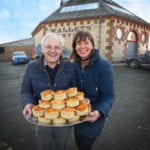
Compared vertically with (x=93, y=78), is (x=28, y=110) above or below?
below

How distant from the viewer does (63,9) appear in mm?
23781

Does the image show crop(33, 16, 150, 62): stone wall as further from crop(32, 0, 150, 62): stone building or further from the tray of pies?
the tray of pies

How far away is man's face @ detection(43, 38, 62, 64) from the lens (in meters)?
2.70

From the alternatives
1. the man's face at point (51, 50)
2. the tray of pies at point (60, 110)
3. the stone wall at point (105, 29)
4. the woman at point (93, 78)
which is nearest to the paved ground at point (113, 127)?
the woman at point (93, 78)

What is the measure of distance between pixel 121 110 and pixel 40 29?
2090 cm

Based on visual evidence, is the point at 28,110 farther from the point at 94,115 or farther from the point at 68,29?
the point at 68,29

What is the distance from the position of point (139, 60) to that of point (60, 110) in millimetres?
15186

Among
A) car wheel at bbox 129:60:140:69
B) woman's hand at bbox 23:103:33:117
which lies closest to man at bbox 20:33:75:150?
woman's hand at bbox 23:103:33:117

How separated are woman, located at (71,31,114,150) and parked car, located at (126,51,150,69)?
1432 centimetres

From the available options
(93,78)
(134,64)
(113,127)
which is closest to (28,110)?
(93,78)

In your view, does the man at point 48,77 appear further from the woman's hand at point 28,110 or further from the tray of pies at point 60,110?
the tray of pies at point 60,110

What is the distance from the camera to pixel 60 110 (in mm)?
2523

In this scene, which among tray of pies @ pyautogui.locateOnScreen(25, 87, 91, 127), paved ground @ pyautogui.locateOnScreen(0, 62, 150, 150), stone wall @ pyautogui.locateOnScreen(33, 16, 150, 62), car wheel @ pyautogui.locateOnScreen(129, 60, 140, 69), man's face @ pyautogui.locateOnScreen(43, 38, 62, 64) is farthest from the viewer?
stone wall @ pyautogui.locateOnScreen(33, 16, 150, 62)

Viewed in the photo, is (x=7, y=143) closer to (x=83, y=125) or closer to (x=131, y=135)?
(x=83, y=125)
